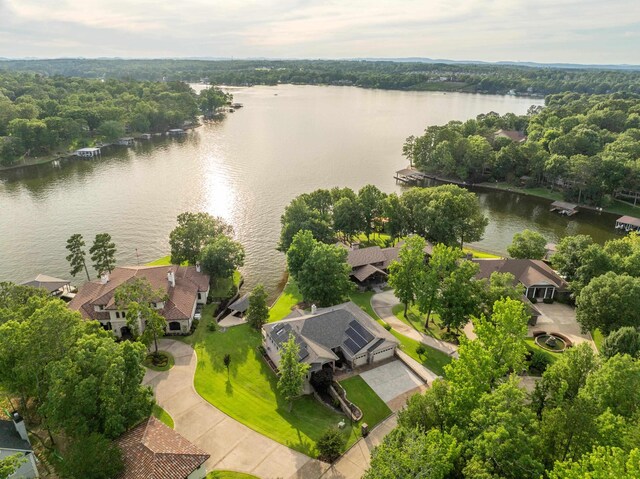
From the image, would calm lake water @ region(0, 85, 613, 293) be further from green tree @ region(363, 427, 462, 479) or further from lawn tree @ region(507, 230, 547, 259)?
green tree @ region(363, 427, 462, 479)

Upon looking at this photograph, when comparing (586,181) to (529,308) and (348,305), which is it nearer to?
(529,308)

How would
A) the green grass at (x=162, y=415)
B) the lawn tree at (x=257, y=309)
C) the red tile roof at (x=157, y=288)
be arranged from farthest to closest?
the red tile roof at (x=157, y=288), the lawn tree at (x=257, y=309), the green grass at (x=162, y=415)

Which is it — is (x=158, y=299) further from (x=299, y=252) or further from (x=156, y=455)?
(x=156, y=455)

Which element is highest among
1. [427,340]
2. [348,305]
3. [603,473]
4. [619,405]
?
[603,473]

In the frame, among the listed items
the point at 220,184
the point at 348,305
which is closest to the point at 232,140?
the point at 220,184

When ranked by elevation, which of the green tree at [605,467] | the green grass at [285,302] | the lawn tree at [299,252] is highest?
the green tree at [605,467]

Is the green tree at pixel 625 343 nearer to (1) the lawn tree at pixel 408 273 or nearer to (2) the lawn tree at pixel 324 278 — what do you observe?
(1) the lawn tree at pixel 408 273

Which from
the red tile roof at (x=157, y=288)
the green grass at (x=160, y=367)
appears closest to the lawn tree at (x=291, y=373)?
the green grass at (x=160, y=367)
